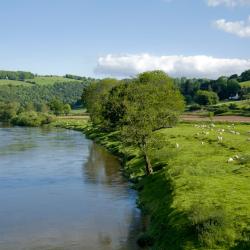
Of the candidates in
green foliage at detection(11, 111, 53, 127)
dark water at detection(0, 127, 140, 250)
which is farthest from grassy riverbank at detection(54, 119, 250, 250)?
green foliage at detection(11, 111, 53, 127)

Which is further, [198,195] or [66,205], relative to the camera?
[66,205]

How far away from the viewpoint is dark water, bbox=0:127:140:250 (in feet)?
109

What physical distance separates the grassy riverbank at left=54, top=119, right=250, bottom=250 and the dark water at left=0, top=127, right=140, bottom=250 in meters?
2.20

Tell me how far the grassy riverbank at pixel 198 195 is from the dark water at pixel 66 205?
7.23 feet

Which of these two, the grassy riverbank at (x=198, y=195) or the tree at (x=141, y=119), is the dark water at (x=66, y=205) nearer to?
the grassy riverbank at (x=198, y=195)

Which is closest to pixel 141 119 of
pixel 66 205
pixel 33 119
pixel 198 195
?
pixel 66 205

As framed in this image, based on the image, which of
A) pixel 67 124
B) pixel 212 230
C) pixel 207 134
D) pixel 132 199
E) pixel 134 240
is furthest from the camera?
pixel 67 124

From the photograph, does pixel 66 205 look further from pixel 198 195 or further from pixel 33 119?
pixel 33 119

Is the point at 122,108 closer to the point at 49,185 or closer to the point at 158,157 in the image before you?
the point at 158,157

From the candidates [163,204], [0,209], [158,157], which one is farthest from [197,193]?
[158,157]

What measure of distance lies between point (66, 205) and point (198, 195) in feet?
46.6

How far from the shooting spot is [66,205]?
43906mm

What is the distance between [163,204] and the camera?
37.6m

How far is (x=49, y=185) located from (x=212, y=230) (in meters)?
30.9
